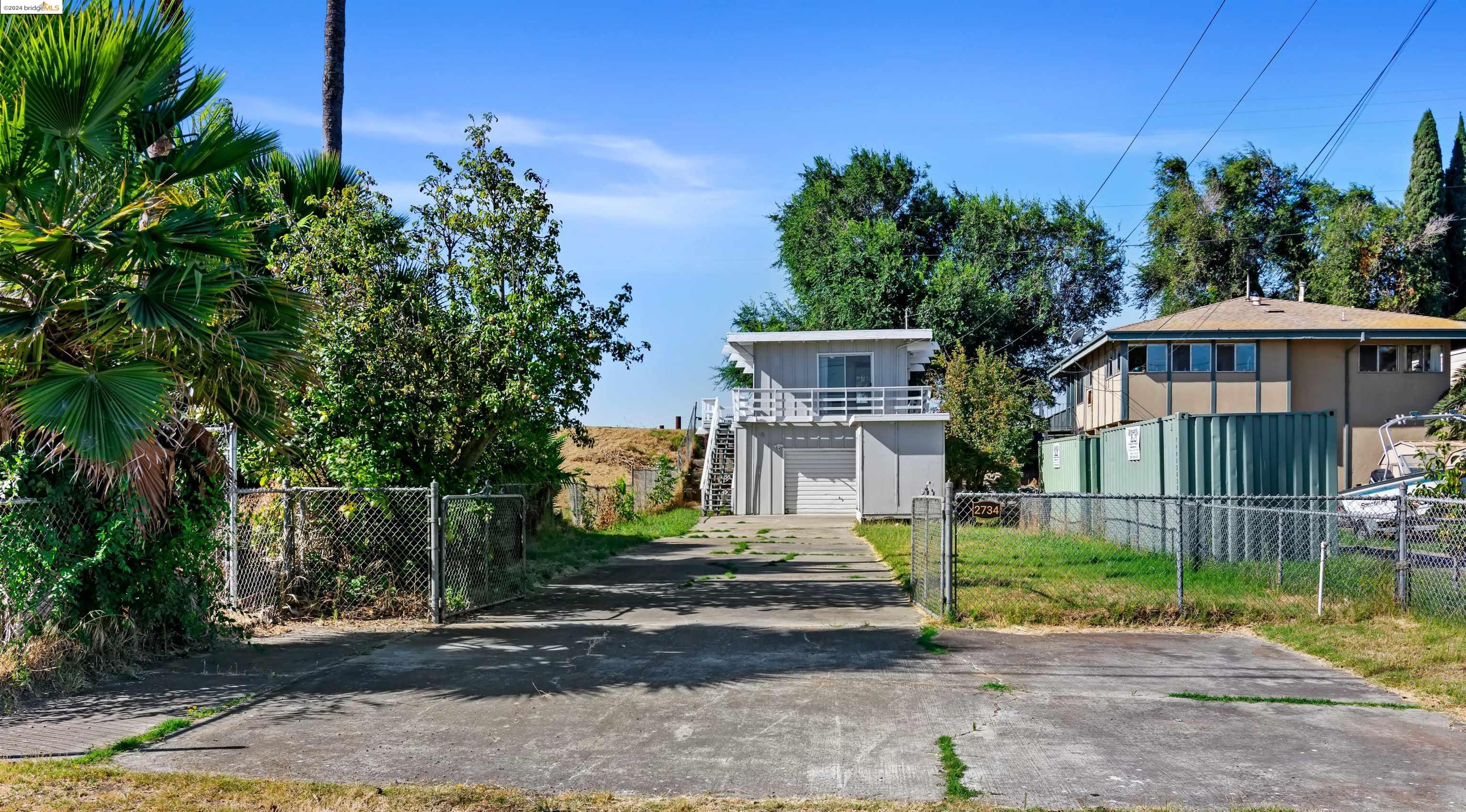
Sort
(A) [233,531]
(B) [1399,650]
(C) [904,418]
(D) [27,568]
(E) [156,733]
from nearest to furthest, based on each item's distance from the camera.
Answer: (E) [156,733]
(D) [27,568]
(B) [1399,650]
(A) [233,531]
(C) [904,418]

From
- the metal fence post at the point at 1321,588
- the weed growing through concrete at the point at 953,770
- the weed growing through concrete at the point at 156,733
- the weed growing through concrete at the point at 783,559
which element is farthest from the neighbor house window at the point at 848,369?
the weed growing through concrete at the point at 953,770

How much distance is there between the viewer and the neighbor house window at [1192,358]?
102 feet

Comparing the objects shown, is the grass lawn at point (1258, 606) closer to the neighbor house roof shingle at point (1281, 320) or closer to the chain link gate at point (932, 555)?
the chain link gate at point (932, 555)

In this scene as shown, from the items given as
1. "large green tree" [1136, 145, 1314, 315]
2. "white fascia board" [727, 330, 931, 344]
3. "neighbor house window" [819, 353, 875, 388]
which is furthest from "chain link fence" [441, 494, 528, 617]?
"large green tree" [1136, 145, 1314, 315]

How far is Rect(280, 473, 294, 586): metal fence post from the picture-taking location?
11.7 m

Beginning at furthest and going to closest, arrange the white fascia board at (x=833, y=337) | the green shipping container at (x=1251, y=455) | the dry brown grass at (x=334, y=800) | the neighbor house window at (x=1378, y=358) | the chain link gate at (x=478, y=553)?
the white fascia board at (x=833, y=337) → the neighbor house window at (x=1378, y=358) → the green shipping container at (x=1251, y=455) → the chain link gate at (x=478, y=553) → the dry brown grass at (x=334, y=800)

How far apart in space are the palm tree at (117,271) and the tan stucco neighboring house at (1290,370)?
2619 cm

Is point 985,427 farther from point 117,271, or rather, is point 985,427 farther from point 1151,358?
point 117,271

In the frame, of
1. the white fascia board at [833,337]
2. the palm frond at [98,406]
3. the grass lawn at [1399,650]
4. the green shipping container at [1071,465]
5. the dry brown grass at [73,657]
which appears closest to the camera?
the palm frond at [98,406]

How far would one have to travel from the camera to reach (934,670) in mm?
8984

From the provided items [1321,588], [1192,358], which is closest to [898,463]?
[1192,358]

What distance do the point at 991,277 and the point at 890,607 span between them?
38.0m

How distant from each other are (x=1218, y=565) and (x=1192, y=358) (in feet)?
59.9

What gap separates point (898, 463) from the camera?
102ft
